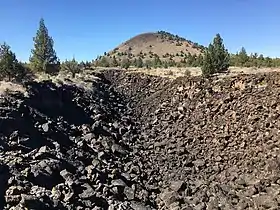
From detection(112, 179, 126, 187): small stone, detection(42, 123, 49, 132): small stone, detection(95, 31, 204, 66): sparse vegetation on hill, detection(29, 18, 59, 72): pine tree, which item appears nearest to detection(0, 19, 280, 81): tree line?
detection(29, 18, 59, 72): pine tree

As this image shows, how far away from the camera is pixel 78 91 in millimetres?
37906

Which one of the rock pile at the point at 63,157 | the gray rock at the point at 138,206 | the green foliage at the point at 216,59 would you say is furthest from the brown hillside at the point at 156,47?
the gray rock at the point at 138,206

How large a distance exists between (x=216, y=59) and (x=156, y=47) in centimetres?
9476

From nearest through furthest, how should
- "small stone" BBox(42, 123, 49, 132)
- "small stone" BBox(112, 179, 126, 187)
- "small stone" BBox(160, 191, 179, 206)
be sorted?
1. "small stone" BBox(160, 191, 179, 206)
2. "small stone" BBox(112, 179, 126, 187)
3. "small stone" BBox(42, 123, 49, 132)

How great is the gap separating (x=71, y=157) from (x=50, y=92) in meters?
11.4

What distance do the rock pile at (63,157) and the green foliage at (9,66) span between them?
2368 mm

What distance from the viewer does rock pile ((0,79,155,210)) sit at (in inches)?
637

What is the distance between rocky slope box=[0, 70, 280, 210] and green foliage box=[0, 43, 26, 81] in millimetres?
2278

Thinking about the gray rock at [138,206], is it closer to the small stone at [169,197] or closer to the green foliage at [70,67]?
the small stone at [169,197]

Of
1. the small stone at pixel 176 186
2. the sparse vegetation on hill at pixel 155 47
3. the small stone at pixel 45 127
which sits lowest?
the small stone at pixel 176 186

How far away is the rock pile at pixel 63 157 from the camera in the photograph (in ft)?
53.1

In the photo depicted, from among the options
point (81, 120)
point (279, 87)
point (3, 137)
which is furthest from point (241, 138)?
point (3, 137)

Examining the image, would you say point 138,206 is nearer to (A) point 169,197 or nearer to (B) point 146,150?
(A) point 169,197

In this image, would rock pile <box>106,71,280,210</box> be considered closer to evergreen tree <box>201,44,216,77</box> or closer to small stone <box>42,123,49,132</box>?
evergreen tree <box>201,44,216,77</box>
